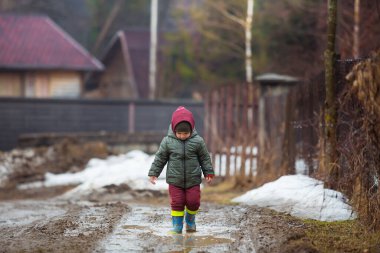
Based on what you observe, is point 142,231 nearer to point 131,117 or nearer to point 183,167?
point 183,167

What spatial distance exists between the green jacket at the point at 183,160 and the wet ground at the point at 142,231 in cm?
61

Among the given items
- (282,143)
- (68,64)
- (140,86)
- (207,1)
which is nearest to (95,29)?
(140,86)

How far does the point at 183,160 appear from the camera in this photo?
29.4 feet

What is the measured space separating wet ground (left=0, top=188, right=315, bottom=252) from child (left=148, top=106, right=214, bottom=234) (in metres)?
0.28

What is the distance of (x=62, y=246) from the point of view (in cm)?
779

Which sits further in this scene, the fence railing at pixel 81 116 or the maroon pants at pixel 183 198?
the fence railing at pixel 81 116

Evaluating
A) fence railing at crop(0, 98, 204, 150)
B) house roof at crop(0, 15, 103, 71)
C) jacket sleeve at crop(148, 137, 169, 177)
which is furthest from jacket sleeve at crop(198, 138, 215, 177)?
house roof at crop(0, 15, 103, 71)

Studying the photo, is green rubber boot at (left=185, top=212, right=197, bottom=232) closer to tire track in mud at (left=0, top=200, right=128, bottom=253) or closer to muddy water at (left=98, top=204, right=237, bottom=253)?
muddy water at (left=98, top=204, right=237, bottom=253)

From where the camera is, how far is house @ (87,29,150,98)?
144 ft

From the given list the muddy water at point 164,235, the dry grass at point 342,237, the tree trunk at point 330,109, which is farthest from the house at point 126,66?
the dry grass at point 342,237

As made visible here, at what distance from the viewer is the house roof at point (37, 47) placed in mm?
37531

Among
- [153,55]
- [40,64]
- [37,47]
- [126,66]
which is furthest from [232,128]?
[126,66]

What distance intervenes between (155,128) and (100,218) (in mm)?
19978

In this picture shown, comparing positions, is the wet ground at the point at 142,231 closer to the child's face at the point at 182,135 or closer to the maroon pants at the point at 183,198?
the maroon pants at the point at 183,198
